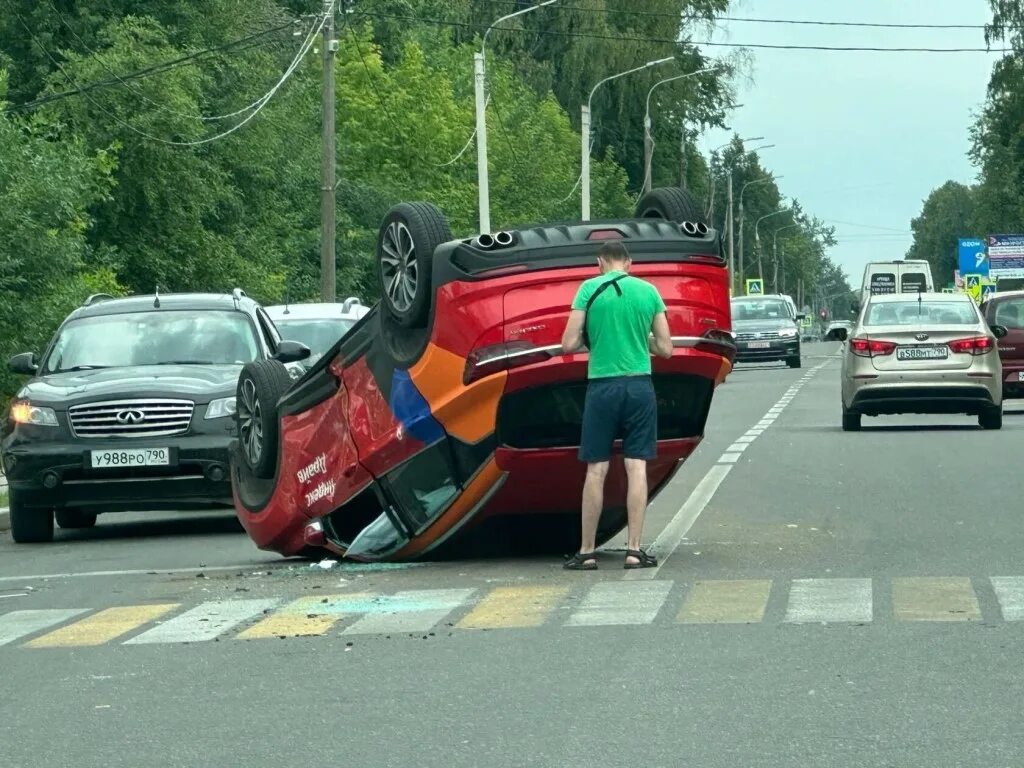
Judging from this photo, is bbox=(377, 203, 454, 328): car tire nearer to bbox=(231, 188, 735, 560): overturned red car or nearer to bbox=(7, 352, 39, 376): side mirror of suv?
bbox=(231, 188, 735, 560): overturned red car

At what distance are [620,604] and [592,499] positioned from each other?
142 centimetres

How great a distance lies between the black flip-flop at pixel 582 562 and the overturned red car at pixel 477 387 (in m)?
0.39

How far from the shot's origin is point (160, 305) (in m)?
16.8

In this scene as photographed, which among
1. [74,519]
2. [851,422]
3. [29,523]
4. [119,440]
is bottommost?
[851,422]

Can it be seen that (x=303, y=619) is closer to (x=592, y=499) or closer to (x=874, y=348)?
(x=592, y=499)

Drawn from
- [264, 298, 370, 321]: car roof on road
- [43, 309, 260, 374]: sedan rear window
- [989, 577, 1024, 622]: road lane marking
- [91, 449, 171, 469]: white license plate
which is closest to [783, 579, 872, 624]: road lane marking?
[989, 577, 1024, 622]: road lane marking

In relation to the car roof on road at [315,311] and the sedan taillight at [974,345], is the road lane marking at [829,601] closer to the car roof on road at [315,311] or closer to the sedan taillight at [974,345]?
the car roof on road at [315,311]

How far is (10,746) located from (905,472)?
39.4 feet

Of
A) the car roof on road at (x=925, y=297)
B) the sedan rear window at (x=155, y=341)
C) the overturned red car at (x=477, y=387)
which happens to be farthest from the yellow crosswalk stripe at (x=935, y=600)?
the car roof on road at (x=925, y=297)

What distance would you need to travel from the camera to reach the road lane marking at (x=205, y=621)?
9414 millimetres

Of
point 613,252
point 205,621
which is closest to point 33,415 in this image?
point 205,621

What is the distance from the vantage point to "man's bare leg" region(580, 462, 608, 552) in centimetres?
1129

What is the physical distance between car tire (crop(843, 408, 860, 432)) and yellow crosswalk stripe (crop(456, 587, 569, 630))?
48.4 feet

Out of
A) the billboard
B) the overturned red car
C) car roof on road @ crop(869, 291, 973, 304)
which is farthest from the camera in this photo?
the billboard
